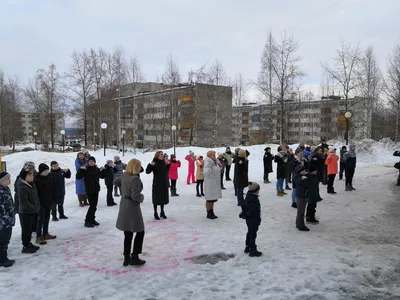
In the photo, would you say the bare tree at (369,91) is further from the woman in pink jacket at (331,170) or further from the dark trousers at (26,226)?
the dark trousers at (26,226)

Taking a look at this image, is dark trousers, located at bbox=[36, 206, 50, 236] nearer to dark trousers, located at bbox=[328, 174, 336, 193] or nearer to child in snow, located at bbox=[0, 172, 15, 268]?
child in snow, located at bbox=[0, 172, 15, 268]

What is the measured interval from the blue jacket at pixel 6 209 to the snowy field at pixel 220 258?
757mm

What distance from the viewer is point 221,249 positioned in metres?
6.28

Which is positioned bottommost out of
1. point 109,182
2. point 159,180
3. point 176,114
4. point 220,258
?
point 220,258

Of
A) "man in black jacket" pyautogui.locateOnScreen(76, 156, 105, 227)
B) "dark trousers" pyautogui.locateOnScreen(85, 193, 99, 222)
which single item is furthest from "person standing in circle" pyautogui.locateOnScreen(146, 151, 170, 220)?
"dark trousers" pyautogui.locateOnScreen(85, 193, 99, 222)

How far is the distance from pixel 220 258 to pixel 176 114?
34.6m

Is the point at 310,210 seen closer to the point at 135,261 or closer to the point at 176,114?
the point at 135,261

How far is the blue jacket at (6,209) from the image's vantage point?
17.8 ft

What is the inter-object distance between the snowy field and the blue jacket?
0.76 metres

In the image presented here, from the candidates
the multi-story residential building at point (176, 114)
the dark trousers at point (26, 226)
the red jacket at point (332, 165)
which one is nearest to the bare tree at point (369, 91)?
the multi-story residential building at point (176, 114)

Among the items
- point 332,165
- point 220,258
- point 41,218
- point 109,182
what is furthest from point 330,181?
point 41,218

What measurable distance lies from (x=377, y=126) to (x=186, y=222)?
53552 millimetres

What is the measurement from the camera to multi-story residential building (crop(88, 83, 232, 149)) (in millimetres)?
41312

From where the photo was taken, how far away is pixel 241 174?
955 cm
